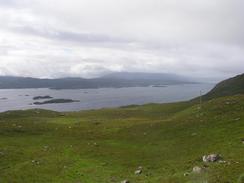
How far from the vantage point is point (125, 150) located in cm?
4769

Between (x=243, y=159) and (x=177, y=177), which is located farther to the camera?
(x=243, y=159)

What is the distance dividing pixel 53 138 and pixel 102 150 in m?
16.2

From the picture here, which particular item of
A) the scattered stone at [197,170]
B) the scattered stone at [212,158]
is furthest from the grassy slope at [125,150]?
the scattered stone at [212,158]

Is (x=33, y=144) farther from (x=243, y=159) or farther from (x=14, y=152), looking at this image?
(x=243, y=159)

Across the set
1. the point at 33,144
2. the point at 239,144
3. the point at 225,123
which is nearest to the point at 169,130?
the point at 225,123

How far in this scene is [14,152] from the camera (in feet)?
152

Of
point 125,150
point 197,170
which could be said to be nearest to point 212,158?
point 197,170

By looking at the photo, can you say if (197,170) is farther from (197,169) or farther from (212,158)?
(212,158)

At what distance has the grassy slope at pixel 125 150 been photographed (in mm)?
33219

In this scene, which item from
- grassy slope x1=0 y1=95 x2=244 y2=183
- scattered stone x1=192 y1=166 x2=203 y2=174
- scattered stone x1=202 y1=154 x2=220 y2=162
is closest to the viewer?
scattered stone x1=192 y1=166 x2=203 y2=174

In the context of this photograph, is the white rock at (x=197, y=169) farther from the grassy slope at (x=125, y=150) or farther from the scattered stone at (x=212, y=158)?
the scattered stone at (x=212, y=158)

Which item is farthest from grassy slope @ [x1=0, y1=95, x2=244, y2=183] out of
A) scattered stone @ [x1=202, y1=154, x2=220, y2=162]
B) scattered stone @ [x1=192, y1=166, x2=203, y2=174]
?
scattered stone @ [x1=202, y1=154, x2=220, y2=162]

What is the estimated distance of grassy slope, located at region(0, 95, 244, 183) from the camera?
33219mm

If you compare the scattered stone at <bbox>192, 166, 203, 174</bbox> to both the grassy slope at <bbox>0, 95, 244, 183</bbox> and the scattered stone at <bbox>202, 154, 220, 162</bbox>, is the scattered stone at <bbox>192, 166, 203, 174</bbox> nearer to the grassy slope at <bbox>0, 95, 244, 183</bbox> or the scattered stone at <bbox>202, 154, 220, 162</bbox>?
the grassy slope at <bbox>0, 95, 244, 183</bbox>
